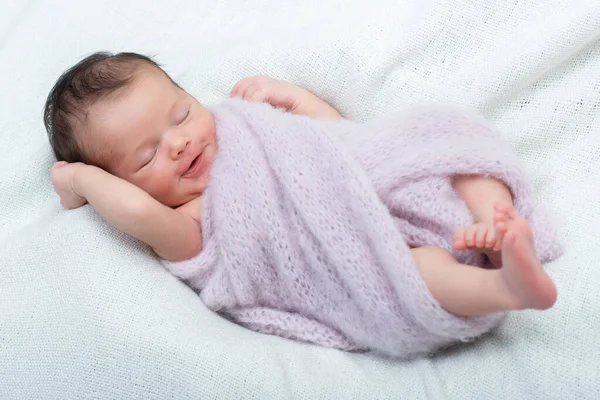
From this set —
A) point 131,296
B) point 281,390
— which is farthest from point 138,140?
point 281,390

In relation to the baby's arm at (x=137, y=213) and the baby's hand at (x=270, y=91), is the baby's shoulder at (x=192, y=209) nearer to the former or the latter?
the baby's arm at (x=137, y=213)

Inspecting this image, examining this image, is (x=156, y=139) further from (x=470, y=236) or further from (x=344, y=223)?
(x=470, y=236)

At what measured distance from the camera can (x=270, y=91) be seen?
139 cm

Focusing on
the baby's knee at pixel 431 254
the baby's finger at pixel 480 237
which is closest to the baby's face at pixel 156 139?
the baby's knee at pixel 431 254

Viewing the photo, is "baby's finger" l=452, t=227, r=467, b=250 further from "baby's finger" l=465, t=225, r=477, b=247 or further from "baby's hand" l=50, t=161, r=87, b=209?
"baby's hand" l=50, t=161, r=87, b=209

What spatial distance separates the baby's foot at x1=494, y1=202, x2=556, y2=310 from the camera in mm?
872

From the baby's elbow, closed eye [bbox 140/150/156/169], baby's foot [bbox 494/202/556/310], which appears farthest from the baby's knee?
closed eye [bbox 140/150/156/169]

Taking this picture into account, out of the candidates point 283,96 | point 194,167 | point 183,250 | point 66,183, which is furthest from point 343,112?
point 66,183

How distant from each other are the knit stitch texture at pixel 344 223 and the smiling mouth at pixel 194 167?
0.04 meters

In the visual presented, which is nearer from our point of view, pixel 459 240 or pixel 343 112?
pixel 459 240

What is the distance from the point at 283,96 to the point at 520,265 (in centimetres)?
68

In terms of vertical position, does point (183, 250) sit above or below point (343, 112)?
below

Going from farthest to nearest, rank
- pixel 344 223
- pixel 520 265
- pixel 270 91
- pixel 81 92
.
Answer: pixel 270 91 < pixel 81 92 < pixel 344 223 < pixel 520 265

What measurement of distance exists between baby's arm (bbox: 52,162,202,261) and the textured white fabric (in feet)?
0.19
